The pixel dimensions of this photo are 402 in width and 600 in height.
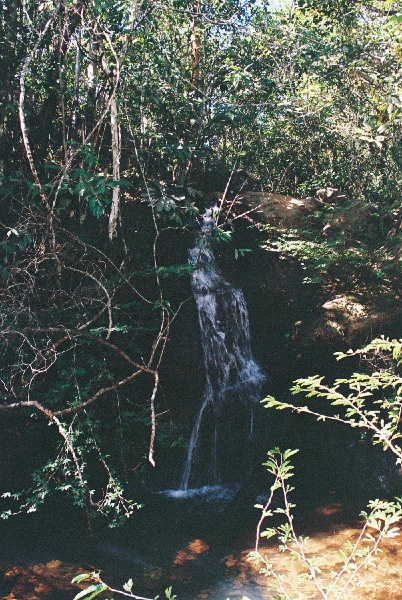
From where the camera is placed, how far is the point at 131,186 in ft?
22.8

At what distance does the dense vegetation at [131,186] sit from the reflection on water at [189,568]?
0.43m

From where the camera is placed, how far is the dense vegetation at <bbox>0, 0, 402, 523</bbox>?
16.6ft

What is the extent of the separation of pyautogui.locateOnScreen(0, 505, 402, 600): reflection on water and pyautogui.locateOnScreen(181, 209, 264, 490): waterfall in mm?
1056

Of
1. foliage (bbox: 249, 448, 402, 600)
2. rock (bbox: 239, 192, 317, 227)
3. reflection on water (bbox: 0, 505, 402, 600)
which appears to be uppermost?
rock (bbox: 239, 192, 317, 227)

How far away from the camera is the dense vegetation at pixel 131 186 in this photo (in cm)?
505

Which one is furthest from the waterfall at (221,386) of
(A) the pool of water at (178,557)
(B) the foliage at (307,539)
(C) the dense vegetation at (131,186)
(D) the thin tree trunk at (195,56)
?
(B) the foliage at (307,539)

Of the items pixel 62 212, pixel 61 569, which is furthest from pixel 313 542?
pixel 62 212

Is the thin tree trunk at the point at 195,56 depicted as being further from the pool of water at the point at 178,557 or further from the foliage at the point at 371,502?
the foliage at the point at 371,502

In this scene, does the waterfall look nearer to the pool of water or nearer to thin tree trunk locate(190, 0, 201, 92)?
the pool of water

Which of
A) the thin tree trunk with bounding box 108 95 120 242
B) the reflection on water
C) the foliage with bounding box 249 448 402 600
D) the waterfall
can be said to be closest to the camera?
the foliage with bounding box 249 448 402 600

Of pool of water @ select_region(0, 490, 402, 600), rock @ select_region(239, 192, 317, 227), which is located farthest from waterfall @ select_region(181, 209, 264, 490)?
rock @ select_region(239, 192, 317, 227)

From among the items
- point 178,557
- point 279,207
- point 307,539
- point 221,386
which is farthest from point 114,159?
point 307,539

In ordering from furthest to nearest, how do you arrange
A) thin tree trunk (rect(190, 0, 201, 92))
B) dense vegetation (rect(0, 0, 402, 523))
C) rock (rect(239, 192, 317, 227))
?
thin tree trunk (rect(190, 0, 201, 92)), rock (rect(239, 192, 317, 227)), dense vegetation (rect(0, 0, 402, 523))

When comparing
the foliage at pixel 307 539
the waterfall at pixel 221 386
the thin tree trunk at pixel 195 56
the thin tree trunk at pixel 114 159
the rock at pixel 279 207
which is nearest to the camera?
the foliage at pixel 307 539
